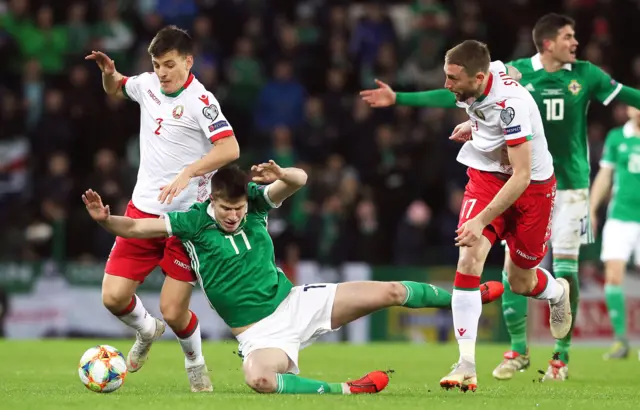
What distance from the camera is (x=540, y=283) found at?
8.63m

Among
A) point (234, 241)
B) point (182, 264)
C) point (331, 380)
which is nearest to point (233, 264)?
point (234, 241)

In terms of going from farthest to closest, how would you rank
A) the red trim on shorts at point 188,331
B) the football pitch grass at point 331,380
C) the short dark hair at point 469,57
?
the red trim on shorts at point 188,331, the short dark hair at point 469,57, the football pitch grass at point 331,380

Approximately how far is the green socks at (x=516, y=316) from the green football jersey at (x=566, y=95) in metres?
1.16

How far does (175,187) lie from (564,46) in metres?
3.60

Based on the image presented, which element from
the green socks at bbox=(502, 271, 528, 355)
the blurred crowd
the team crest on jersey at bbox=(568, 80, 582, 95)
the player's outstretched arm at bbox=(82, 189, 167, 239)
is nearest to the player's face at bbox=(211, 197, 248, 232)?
the player's outstretched arm at bbox=(82, 189, 167, 239)

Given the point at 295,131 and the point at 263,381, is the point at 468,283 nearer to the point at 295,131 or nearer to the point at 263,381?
the point at 263,381

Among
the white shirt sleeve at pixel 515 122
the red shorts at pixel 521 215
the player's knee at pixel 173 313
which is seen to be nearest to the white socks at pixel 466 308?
the red shorts at pixel 521 215

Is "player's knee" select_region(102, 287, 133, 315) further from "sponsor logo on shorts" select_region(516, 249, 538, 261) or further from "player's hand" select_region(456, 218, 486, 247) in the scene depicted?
"sponsor logo on shorts" select_region(516, 249, 538, 261)

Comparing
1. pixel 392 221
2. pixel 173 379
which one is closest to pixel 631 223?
pixel 392 221

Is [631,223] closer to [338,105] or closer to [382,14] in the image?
[338,105]

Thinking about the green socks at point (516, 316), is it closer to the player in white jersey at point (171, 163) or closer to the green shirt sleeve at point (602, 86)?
the green shirt sleeve at point (602, 86)

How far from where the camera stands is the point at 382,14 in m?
19.0

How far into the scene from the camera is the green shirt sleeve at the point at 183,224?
25.0ft

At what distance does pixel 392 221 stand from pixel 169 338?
3.53 metres
